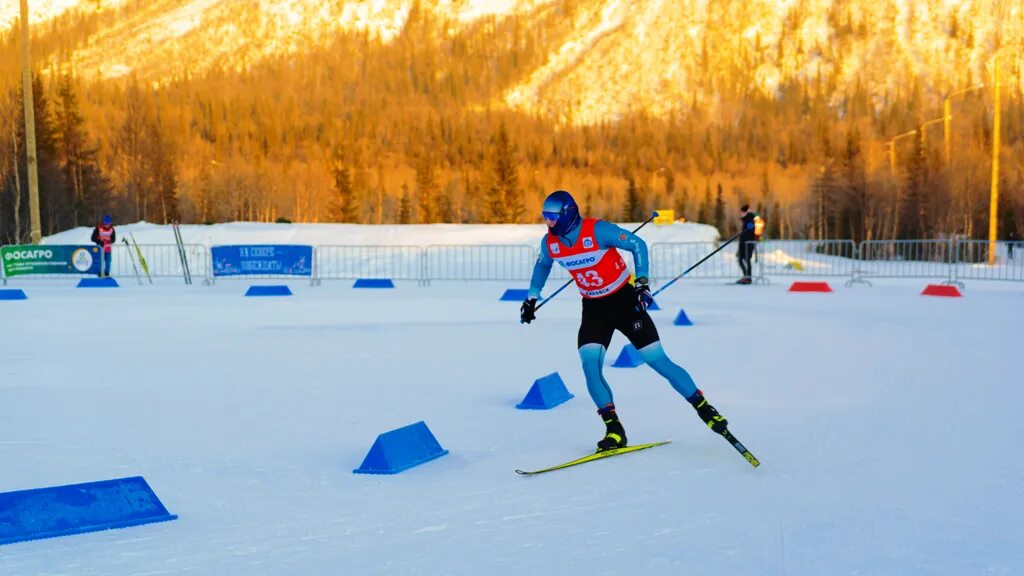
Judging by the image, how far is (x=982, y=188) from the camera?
67.8 meters

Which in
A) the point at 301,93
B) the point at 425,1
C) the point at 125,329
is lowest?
the point at 125,329

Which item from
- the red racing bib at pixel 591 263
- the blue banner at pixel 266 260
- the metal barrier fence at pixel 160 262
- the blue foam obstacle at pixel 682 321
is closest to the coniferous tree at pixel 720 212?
the metal barrier fence at pixel 160 262

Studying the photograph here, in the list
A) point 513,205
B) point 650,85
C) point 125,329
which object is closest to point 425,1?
point 650,85

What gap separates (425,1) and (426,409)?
174043mm

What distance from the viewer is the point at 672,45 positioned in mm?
153750

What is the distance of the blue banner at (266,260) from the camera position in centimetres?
2745

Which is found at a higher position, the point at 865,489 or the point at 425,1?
the point at 425,1

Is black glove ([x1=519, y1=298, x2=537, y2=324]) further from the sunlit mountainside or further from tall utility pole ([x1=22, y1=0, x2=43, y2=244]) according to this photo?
the sunlit mountainside

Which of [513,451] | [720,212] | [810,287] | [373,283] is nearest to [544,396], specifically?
[513,451]

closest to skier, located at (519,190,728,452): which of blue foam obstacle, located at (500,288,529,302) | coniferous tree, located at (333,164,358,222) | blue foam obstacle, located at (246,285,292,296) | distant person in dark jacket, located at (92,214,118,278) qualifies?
blue foam obstacle, located at (500,288,529,302)

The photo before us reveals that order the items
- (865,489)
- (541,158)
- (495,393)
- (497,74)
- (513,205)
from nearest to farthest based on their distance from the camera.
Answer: (865,489) < (495,393) < (513,205) < (541,158) < (497,74)

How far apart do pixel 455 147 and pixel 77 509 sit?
12439cm

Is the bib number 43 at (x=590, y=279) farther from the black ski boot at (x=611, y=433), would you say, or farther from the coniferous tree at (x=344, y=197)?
the coniferous tree at (x=344, y=197)

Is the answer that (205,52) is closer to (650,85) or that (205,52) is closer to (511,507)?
(650,85)
